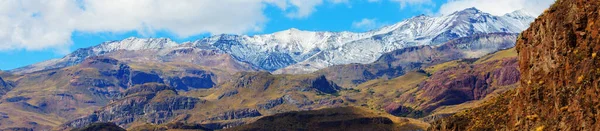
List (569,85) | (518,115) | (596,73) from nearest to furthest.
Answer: (596,73)
(569,85)
(518,115)

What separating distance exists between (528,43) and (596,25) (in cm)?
1450

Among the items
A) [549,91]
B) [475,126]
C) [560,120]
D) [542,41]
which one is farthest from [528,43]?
[475,126]

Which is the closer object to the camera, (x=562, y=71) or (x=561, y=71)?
(x=562, y=71)

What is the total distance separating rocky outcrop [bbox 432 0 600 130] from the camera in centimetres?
6456

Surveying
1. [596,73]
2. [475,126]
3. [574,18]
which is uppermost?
Result: [574,18]

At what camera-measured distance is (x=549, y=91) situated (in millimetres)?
72062

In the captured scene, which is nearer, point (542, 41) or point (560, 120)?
point (560, 120)

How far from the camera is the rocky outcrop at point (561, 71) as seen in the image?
64562mm

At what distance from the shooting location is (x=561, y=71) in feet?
230

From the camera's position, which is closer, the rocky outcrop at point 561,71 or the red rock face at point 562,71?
the red rock face at point 562,71

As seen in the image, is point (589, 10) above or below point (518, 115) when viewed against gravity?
above

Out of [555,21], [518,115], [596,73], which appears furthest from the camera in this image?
[518,115]

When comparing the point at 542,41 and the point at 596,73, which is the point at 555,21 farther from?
the point at 596,73

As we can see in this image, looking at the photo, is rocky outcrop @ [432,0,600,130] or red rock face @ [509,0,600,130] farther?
rocky outcrop @ [432,0,600,130]
